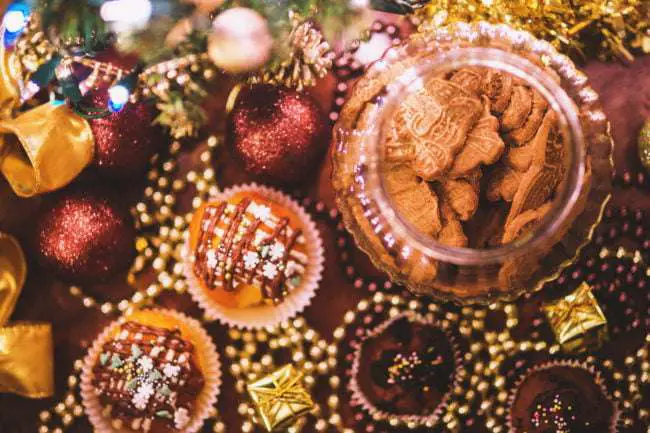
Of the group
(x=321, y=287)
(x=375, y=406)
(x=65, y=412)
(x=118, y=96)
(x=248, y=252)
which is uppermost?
(x=118, y=96)

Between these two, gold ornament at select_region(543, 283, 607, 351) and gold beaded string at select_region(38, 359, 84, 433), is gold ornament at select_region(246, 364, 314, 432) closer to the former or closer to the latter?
gold beaded string at select_region(38, 359, 84, 433)

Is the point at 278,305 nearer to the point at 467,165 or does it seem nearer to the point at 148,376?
the point at 148,376

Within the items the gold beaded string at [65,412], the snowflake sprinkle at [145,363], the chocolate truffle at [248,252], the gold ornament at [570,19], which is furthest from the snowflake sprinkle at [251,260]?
the gold ornament at [570,19]

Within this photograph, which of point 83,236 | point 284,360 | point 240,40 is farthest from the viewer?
point 284,360

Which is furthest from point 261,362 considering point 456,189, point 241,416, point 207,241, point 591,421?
point 591,421

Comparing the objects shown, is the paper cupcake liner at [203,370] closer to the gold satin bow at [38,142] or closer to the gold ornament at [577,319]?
the gold satin bow at [38,142]

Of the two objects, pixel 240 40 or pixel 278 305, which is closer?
pixel 240 40

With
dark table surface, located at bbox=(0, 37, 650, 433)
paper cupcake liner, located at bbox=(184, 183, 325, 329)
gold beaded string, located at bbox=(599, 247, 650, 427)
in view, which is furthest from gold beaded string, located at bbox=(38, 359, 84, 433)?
gold beaded string, located at bbox=(599, 247, 650, 427)

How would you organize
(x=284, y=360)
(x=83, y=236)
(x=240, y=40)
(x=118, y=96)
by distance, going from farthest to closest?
1. (x=284, y=360)
2. (x=83, y=236)
3. (x=118, y=96)
4. (x=240, y=40)

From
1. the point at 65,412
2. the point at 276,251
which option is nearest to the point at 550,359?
the point at 276,251
